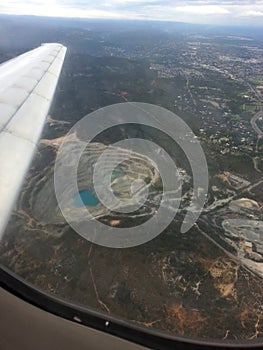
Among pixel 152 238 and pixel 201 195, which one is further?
pixel 201 195

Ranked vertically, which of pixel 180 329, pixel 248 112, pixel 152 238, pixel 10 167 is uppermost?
pixel 10 167

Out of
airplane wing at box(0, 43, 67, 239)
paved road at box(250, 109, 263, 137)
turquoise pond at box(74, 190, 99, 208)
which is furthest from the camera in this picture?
paved road at box(250, 109, 263, 137)

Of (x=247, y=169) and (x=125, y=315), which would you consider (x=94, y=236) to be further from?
(x=247, y=169)

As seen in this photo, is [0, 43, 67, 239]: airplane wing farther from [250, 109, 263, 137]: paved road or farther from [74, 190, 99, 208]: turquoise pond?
[250, 109, 263, 137]: paved road

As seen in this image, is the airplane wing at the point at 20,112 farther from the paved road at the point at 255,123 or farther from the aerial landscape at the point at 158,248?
the paved road at the point at 255,123

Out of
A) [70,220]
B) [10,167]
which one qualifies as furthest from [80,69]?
[10,167]

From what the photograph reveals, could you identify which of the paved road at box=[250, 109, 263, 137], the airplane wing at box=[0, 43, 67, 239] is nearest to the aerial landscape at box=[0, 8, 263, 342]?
the airplane wing at box=[0, 43, 67, 239]
